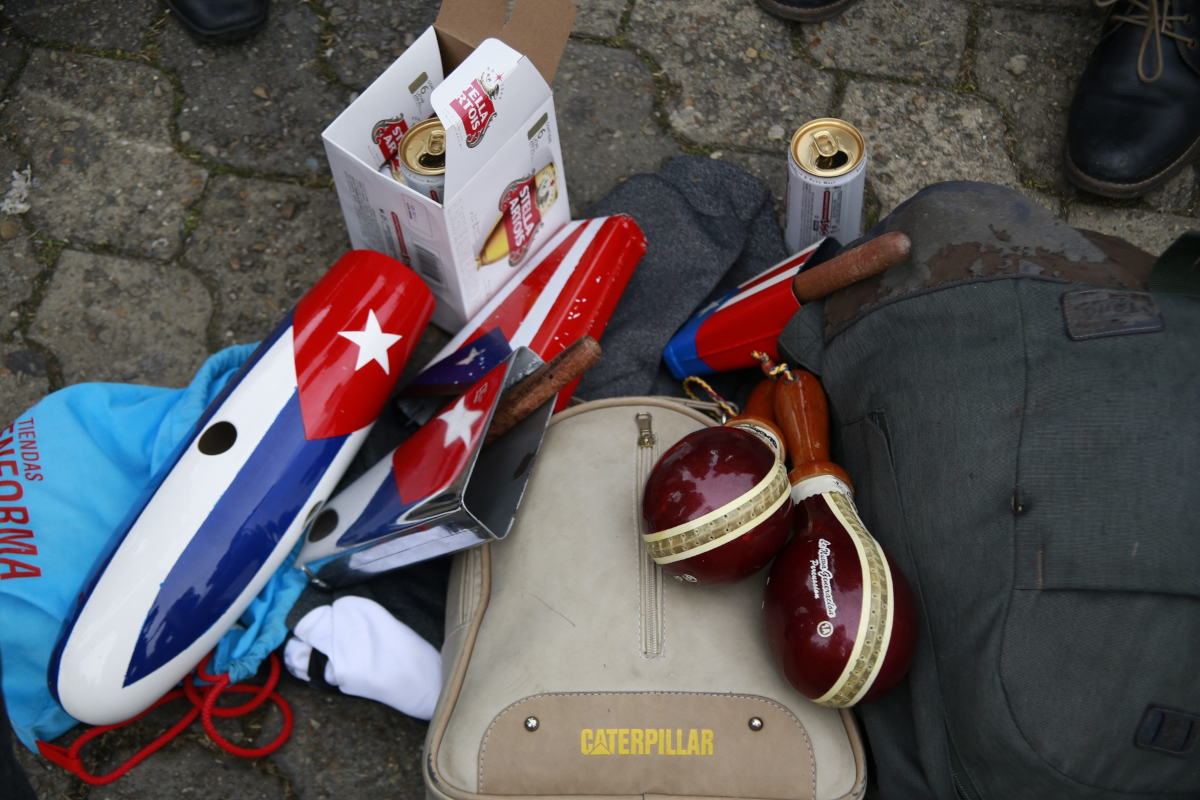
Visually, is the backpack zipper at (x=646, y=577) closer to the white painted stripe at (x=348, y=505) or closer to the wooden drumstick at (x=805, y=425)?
the wooden drumstick at (x=805, y=425)

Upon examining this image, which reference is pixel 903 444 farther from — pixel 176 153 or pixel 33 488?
pixel 176 153

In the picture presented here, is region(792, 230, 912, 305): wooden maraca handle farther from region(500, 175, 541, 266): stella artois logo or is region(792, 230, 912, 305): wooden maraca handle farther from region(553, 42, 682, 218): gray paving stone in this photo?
region(553, 42, 682, 218): gray paving stone

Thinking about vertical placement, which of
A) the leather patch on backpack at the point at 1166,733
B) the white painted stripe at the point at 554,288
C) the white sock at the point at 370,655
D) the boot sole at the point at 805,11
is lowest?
the white sock at the point at 370,655

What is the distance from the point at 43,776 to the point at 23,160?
117 centimetres

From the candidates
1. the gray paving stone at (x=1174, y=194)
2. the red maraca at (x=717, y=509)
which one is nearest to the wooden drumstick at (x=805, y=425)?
the red maraca at (x=717, y=509)

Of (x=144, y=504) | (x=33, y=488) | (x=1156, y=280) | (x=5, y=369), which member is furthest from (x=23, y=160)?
(x=1156, y=280)

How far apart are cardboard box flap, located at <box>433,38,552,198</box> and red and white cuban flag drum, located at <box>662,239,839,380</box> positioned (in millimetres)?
463

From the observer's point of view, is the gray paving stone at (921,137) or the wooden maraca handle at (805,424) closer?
the wooden maraca handle at (805,424)

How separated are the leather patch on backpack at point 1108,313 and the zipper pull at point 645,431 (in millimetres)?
551

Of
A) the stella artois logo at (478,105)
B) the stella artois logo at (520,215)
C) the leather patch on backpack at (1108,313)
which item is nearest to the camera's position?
the leather patch on backpack at (1108,313)

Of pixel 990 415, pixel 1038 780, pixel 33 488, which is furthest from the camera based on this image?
pixel 33 488

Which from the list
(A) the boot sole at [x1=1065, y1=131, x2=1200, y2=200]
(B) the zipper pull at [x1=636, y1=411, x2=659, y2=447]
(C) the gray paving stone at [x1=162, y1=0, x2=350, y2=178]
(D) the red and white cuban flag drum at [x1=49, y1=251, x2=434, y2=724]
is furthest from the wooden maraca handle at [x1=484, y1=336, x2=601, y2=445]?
(A) the boot sole at [x1=1065, y1=131, x2=1200, y2=200]

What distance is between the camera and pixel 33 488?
1.30 meters

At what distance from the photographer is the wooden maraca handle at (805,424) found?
47.4 inches
